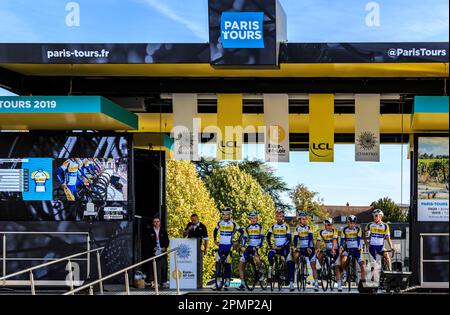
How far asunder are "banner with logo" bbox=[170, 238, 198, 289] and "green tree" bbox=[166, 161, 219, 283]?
33.2 m

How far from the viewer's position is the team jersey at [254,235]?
53.0ft

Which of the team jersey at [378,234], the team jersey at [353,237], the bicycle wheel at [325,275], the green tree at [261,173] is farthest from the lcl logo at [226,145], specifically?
the green tree at [261,173]

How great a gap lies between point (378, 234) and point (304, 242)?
157 cm

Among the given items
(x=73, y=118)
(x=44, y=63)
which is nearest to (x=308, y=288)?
(x=73, y=118)

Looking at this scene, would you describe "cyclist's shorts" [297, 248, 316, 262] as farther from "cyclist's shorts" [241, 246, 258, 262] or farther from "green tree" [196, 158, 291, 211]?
"green tree" [196, 158, 291, 211]

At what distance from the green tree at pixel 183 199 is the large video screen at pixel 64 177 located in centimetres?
3338

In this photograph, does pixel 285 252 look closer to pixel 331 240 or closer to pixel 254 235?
pixel 254 235

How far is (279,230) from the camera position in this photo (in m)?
16.2

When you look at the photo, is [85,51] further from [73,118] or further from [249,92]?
[249,92]

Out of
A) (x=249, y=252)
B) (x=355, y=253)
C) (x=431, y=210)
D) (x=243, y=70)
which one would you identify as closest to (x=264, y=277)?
(x=249, y=252)

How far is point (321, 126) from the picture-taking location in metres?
16.3

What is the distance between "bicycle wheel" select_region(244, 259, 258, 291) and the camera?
1586 centimetres

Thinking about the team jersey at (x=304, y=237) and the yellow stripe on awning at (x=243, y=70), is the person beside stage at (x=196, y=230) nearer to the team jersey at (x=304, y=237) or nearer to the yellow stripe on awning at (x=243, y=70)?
the team jersey at (x=304, y=237)

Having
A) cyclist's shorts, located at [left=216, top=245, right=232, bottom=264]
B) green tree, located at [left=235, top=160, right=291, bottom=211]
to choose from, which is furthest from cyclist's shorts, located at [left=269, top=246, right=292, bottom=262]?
green tree, located at [left=235, top=160, right=291, bottom=211]
